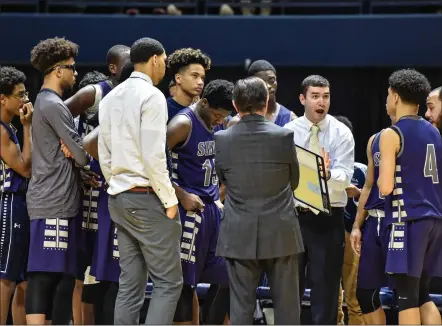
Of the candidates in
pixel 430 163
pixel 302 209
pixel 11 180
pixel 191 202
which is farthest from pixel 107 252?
pixel 430 163

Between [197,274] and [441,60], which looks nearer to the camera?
[197,274]

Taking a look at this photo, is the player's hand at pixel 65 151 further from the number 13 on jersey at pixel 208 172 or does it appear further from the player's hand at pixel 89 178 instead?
the number 13 on jersey at pixel 208 172

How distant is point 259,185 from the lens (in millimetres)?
4461

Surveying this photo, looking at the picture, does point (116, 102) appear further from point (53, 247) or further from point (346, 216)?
point (346, 216)

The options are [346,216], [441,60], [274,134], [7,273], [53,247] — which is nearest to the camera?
[274,134]

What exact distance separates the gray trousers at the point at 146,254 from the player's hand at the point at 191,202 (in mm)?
427

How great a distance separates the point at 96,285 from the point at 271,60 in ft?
12.4

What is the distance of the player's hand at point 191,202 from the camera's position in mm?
4957

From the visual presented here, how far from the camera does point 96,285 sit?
5332mm

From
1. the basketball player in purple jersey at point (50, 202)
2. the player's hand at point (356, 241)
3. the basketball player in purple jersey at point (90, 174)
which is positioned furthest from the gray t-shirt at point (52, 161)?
the player's hand at point (356, 241)

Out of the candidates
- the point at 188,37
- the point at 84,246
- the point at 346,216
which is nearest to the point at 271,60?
the point at 188,37

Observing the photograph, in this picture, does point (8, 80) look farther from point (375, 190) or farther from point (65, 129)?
point (375, 190)

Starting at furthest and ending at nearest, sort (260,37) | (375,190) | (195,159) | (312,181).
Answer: (260,37), (375,190), (195,159), (312,181)

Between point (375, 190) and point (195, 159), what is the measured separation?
3.79 ft
